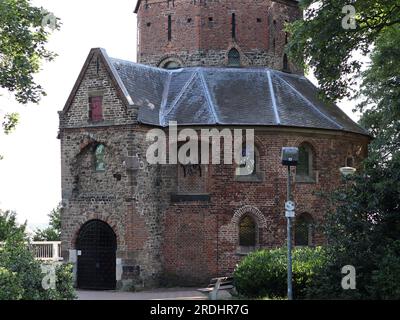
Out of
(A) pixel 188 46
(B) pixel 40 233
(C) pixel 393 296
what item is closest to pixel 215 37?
(A) pixel 188 46

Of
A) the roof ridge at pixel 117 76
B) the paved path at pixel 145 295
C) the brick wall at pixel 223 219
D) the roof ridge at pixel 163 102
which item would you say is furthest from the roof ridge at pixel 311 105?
the paved path at pixel 145 295

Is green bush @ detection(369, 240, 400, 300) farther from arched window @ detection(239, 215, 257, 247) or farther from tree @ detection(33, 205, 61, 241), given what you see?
tree @ detection(33, 205, 61, 241)

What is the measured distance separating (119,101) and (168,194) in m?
4.49

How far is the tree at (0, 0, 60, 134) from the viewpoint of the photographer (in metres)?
24.1

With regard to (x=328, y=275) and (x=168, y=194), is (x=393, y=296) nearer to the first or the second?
(x=328, y=275)

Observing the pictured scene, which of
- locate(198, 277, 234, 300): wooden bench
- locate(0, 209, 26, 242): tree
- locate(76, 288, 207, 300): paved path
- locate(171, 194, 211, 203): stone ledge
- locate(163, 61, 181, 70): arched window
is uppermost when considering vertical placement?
locate(163, 61, 181, 70): arched window

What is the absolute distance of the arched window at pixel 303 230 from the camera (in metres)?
32.3

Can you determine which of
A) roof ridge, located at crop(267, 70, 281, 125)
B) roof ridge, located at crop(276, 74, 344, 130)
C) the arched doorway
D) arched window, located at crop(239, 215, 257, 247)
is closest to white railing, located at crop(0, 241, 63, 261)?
the arched doorway

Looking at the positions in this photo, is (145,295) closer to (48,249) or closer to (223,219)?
(223,219)

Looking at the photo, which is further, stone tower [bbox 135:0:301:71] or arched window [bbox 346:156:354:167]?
stone tower [bbox 135:0:301:71]

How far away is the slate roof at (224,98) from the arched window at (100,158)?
2.37 m

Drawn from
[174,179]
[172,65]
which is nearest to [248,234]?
[174,179]

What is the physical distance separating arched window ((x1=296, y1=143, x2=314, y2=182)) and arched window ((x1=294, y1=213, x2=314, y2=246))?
171 centimetres

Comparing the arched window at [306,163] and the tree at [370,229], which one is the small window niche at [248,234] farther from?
the tree at [370,229]
